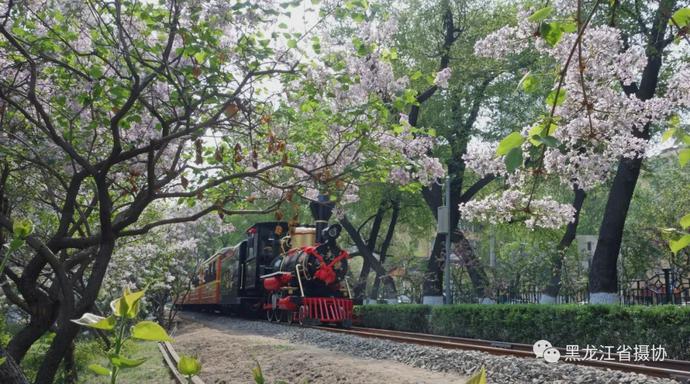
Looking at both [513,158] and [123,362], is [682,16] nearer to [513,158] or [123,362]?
[513,158]

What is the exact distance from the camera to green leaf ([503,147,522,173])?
3.93ft

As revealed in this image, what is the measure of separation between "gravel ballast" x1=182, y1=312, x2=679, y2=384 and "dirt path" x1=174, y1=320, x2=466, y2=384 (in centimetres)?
40

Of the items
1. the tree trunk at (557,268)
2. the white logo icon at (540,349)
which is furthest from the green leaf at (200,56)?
the tree trunk at (557,268)

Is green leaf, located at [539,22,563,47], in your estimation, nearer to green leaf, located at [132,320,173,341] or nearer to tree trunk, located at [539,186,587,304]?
Result: green leaf, located at [132,320,173,341]

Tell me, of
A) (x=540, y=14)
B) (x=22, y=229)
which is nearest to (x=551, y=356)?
(x=540, y=14)

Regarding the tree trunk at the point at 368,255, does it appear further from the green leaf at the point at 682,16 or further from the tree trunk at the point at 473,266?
the green leaf at the point at 682,16

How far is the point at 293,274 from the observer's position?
67.4ft

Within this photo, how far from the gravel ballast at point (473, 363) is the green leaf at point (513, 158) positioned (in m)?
7.52

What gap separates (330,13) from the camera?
7.20 meters

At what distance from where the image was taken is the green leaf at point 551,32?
5.20ft

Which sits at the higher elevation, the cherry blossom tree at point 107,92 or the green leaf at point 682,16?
the cherry blossom tree at point 107,92

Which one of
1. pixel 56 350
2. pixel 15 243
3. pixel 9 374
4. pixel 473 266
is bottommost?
pixel 56 350

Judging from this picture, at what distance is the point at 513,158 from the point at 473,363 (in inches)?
381

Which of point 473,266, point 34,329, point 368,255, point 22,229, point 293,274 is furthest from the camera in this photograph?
point 368,255
